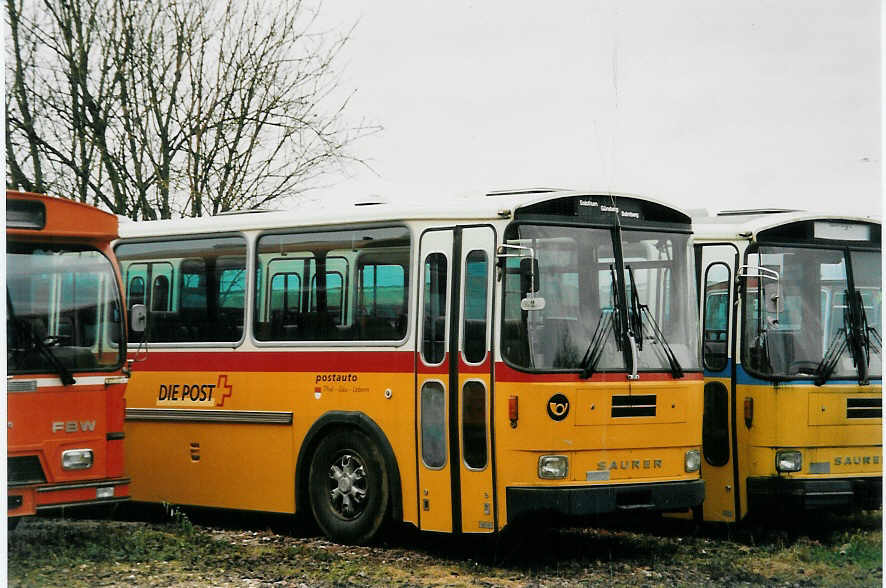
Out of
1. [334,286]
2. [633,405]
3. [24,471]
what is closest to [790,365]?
[633,405]

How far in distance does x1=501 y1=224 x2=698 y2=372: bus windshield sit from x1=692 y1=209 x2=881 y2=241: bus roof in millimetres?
730

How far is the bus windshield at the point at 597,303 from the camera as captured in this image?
1038cm

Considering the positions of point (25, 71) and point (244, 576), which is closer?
point (244, 576)

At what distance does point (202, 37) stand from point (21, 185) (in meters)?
2.62

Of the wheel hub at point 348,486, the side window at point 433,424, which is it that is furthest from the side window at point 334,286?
the wheel hub at point 348,486

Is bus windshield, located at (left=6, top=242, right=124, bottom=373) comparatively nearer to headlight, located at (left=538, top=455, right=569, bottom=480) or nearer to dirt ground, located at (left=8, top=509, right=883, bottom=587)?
dirt ground, located at (left=8, top=509, right=883, bottom=587)

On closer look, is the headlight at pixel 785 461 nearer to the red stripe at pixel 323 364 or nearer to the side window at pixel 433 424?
the red stripe at pixel 323 364

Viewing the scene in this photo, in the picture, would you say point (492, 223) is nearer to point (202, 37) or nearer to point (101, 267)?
point (101, 267)

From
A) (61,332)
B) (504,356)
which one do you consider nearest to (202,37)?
(61,332)

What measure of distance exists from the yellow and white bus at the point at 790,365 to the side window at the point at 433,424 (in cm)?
229

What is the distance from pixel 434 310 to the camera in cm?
1080

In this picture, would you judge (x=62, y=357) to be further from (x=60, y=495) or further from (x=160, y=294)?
(x=160, y=294)

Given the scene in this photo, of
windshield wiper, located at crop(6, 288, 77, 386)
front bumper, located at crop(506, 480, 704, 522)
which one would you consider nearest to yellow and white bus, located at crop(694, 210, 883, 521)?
front bumper, located at crop(506, 480, 704, 522)

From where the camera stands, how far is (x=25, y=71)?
11602mm
